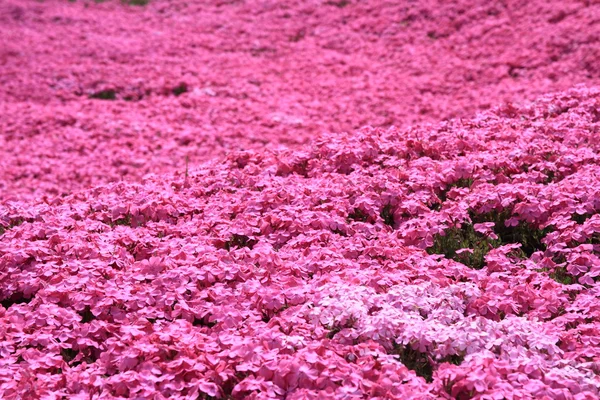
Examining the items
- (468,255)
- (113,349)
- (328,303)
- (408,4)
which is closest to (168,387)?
(113,349)

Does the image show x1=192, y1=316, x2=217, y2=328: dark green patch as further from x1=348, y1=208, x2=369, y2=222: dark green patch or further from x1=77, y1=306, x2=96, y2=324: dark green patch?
x1=348, y1=208, x2=369, y2=222: dark green patch

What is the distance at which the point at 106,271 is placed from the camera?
6.18 metres

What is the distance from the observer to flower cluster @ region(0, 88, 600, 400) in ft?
15.3

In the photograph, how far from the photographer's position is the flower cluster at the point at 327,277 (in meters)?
4.68

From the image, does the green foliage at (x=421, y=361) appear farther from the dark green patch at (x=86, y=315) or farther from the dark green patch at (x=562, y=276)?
the dark green patch at (x=86, y=315)

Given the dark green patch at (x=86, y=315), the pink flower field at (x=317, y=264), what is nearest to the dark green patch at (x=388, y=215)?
the pink flower field at (x=317, y=264)

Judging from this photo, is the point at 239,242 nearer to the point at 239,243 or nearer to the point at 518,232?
the point at 239,243

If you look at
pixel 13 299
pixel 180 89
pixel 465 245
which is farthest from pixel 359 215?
pixel 180 89

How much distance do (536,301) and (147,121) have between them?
1217 centimetres

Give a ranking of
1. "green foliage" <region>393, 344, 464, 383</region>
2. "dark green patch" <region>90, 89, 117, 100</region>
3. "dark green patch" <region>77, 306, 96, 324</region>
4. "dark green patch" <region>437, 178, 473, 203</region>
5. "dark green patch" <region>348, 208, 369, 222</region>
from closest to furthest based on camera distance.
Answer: "green foliage" <region>393, 344, 464, 383</region> → "dark green patch" <region>77, 306, 96, 324</region> → "dark green patch" <region>348, 208, 369, 222</region> → "dark green patch" <region>437, 178, 473, 203</region> → "dark green patch" <region>90, 89, 117, 100</region>

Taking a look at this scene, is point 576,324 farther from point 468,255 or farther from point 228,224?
point 228,224

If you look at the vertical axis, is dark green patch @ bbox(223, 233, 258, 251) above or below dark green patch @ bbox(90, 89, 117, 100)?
above

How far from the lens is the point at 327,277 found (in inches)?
230

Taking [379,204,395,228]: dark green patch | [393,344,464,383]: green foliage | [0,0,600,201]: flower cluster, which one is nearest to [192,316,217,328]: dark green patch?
[393,344,464,383]: green foliage
